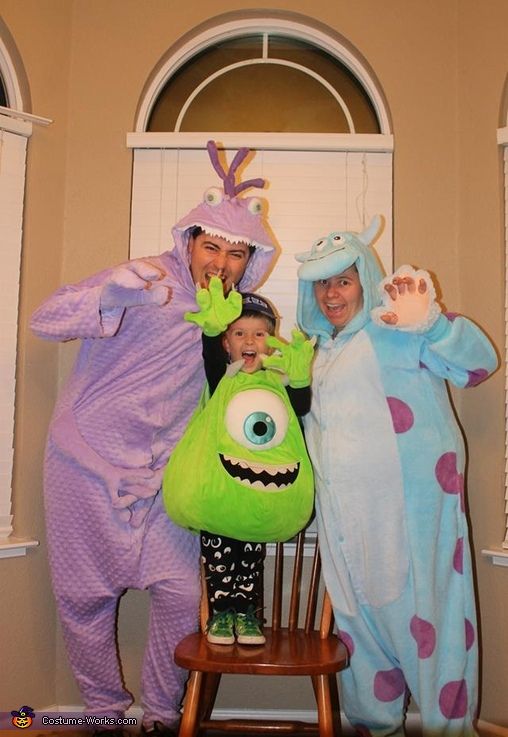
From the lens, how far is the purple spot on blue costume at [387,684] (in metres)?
1.71

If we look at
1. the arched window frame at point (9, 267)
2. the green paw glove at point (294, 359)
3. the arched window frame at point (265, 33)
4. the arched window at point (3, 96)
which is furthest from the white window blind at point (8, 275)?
the green paw glove at point (294, 359)

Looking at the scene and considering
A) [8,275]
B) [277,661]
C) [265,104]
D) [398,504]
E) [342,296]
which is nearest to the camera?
[277,661]

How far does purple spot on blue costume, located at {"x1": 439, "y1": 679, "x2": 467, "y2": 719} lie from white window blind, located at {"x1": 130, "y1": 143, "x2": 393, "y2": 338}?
4.00 feet

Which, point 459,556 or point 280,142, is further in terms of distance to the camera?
point 280,142

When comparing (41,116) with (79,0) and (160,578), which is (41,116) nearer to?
(79,0)

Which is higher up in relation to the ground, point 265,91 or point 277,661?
point 265,91

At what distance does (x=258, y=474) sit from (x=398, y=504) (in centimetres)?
37

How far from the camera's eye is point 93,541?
1823 millimetres

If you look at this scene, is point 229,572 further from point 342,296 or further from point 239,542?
point 342,296

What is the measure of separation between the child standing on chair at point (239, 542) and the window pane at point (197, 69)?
1023mm

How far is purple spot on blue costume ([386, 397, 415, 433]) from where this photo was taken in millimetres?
1716

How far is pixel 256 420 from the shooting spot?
1.68m

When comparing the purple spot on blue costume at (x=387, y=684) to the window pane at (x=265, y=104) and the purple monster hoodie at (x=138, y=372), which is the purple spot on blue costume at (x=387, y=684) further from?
the window pane at (x=265, y=104)

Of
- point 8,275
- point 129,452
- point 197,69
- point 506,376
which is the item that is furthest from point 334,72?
point 129,452
